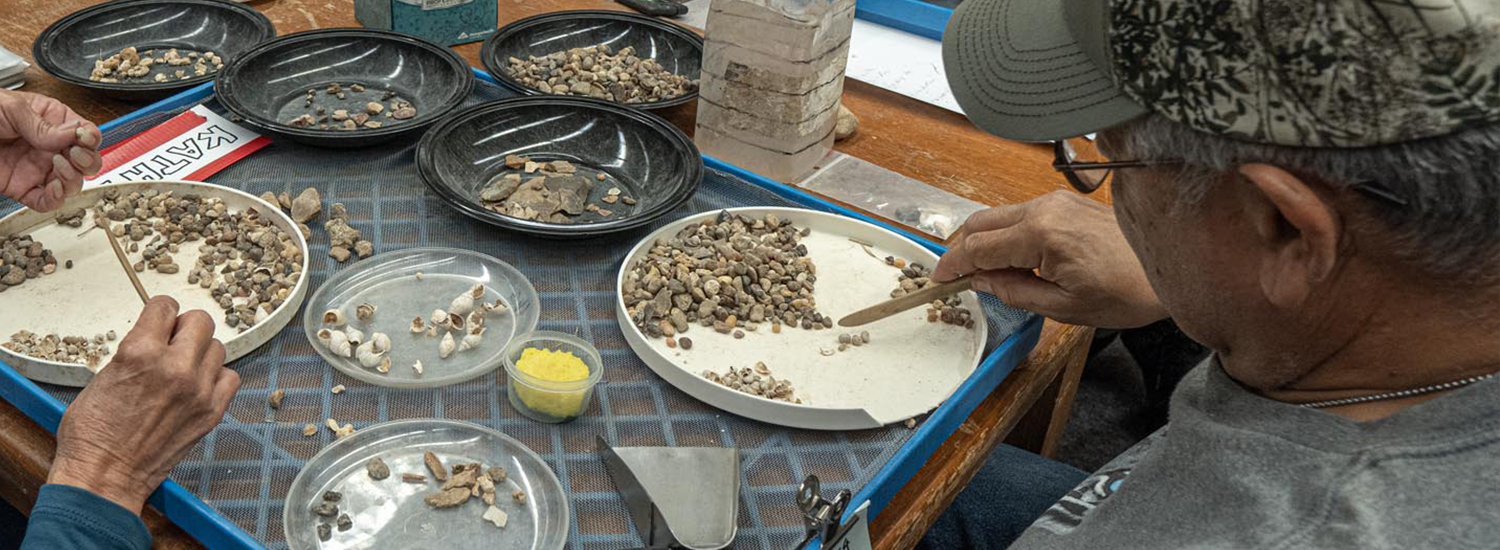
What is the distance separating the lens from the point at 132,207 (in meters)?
1.49

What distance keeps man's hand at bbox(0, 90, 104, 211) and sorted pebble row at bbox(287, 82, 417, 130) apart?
335 mm

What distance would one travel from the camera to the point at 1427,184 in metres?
0.72

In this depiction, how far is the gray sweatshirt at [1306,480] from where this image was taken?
29.2 inches

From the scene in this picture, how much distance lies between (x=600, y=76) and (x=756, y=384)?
2.86 feet

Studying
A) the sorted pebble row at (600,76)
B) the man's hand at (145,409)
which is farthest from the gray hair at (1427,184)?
the sorted pebble row at (600,76)

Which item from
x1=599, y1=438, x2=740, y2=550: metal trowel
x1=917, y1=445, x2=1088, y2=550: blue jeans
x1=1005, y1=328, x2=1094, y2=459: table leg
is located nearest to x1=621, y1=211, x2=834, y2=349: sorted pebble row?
x1=599, y1=438, x2=740, y2=550: metal trowel

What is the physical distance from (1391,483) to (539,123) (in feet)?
4.37

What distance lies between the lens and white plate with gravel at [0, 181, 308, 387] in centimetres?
123

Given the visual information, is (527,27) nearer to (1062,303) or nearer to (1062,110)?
(1062,303)

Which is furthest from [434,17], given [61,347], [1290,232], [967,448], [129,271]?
[1290,232]

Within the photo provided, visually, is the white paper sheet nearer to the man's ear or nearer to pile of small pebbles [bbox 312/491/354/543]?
the man's ear

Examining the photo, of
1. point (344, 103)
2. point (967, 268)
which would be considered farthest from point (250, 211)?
point (967, 268)

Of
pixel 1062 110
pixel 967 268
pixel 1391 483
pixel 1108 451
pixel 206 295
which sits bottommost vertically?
pixel 1108 451

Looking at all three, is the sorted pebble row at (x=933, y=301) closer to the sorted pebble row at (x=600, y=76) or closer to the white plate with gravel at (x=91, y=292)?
the sorted pebble row at (x=600, y=76)
